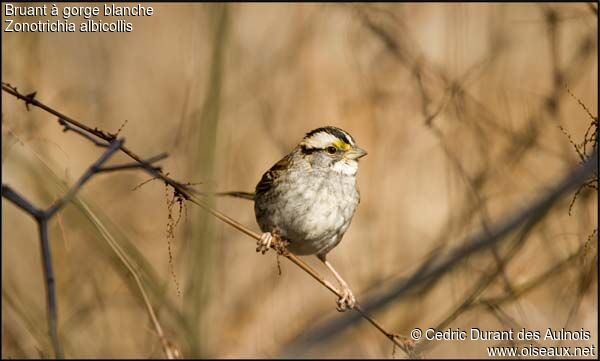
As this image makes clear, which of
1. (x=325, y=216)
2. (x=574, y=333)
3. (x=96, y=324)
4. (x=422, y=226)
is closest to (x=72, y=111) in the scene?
(x=96, y=324)

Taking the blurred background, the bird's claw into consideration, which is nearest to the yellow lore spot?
the blurred background

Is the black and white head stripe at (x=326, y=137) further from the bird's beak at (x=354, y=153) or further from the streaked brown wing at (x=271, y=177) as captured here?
the streaked brown wing at (x=271, y=177)

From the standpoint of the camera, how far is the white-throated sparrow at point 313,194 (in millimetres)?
4488

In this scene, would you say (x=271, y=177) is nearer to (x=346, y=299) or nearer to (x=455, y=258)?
(x=346, y=299)

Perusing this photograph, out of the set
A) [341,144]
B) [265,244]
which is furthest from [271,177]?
[265,244]

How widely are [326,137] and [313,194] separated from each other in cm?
36

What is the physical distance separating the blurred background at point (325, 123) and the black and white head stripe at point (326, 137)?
0.48 metres

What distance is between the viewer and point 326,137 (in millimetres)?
4703

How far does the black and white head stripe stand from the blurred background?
1.58ft

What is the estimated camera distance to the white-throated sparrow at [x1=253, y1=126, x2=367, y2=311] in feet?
14.7

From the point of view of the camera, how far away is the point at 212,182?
2.44m

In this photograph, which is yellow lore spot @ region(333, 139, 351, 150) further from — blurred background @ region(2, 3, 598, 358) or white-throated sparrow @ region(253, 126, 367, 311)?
blurred background @ region(2, 3, 598, 358)

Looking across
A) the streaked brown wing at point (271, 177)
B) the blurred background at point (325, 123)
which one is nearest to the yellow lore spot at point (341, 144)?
the streaked brown wing at point (271, 177)

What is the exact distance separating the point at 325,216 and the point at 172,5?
18.5ft
